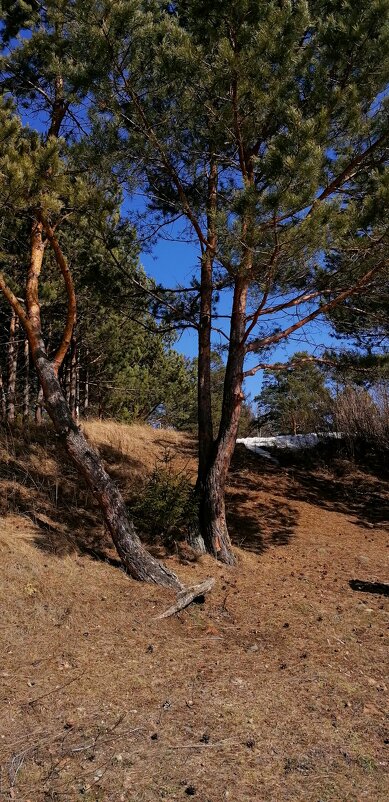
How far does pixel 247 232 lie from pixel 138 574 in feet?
10.6

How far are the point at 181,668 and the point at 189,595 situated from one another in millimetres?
1122

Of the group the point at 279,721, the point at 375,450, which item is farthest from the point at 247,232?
the point at 375,450

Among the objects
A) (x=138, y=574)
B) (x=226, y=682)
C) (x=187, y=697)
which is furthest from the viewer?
(x=138, y=574)

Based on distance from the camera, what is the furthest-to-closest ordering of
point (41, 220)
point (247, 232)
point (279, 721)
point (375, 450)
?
point (375, 450)
point (41, 220)
point (247, 232)
point (279, 721)

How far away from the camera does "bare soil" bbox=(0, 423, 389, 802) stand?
9.14ft

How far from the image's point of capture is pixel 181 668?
403 centimetres

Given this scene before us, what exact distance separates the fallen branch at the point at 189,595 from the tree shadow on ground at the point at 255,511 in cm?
190

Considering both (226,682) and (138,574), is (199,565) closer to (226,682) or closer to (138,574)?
(138,574)

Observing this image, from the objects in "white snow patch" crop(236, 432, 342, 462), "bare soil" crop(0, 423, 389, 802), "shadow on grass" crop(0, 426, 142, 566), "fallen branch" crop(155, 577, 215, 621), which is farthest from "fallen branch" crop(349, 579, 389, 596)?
"white snow patch" crop(236, 432, 342, 462)

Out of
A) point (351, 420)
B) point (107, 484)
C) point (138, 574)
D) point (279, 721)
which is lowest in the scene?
point (279, 721)

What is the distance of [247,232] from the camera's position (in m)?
4.94

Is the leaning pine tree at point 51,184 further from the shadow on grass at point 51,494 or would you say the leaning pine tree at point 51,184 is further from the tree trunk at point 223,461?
the tree trunk at point 223,461

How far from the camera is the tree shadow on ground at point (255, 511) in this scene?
306 inches

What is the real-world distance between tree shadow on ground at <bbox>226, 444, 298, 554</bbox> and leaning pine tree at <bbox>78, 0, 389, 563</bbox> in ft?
4.27
